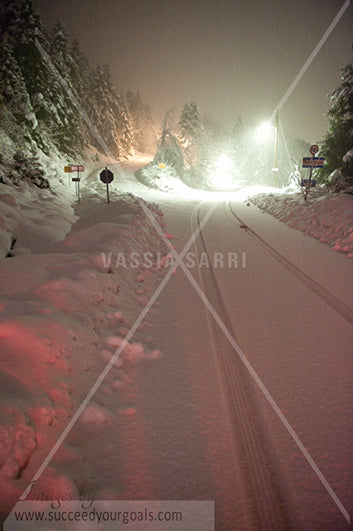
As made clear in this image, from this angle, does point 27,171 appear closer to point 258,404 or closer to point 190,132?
point 258,404

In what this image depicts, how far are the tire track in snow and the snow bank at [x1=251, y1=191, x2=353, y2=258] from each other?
6.63 metres

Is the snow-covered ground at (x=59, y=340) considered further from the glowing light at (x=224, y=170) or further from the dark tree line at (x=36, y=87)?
the glowing light at (x=224, y=170)

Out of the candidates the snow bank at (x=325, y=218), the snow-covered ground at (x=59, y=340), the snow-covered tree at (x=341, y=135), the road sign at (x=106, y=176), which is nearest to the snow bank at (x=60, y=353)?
the snow-covered ground at (x=59, y=340)

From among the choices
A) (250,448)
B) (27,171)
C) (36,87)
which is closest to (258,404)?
(250,448)

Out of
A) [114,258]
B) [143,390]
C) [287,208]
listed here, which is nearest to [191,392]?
[143,390]

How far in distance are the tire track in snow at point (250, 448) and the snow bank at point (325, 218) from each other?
21.7 feet

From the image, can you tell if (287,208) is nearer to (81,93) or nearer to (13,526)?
Answer: (13,526)

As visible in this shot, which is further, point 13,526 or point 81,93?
point 81,93

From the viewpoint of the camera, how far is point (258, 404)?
9.44 feet

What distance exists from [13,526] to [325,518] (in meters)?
2.30

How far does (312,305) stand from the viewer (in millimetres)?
4965

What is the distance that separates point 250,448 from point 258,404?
53cm

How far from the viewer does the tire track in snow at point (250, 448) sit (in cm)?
200

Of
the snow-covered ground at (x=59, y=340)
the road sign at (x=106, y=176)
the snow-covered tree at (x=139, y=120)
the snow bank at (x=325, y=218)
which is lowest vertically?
the snow-covered ground at (x=59, y=340)
